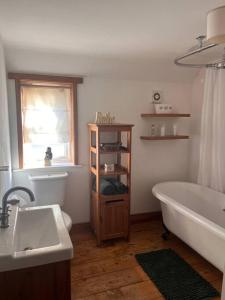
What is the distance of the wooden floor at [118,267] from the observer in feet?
6.79

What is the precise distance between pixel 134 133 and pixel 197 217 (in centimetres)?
148

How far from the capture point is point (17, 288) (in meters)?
1.08

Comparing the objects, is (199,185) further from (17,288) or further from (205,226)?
(17,288)

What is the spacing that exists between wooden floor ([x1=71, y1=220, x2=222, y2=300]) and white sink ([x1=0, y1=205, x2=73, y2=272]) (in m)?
0.88

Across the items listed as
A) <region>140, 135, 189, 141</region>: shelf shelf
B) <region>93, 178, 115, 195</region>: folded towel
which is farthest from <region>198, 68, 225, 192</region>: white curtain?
<region>93, 178, 115, 195</region>: folded towel

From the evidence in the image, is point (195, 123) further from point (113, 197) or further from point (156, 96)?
point (113, 197)

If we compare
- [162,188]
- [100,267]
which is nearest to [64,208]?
[100,267]

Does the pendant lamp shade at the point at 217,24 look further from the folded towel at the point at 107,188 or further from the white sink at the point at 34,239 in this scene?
the folded towel at the point at 107,188

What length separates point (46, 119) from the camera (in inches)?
117

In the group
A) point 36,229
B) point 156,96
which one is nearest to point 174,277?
point 36,229

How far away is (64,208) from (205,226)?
1789 mm

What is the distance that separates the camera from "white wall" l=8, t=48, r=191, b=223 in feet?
9.34

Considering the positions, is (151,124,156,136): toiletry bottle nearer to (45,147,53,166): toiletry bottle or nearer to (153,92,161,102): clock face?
→ (153,92,161,102): clock face

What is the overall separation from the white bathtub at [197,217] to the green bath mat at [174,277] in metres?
0.22
